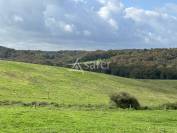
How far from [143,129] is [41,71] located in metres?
74.3

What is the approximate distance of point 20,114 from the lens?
123 ft

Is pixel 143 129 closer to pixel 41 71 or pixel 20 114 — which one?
pixel 20 114

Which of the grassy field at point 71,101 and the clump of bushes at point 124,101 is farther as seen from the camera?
the clump of bushes at point 124,101

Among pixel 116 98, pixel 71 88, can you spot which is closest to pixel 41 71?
pixel 71 88

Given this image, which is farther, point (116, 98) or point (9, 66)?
point (9, 66)

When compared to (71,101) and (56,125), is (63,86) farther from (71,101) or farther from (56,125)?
(56,125)

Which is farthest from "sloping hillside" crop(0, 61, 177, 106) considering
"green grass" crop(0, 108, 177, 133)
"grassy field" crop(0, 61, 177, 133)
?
"green grass" crop(0, 108, 177, 133)

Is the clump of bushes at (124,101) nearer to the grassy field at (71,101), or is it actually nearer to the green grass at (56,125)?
the grassy field at (71,101)

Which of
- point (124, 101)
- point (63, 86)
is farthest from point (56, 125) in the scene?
point (63, 86)

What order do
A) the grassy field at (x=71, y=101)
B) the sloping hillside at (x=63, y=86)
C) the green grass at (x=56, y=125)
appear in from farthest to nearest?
the sloping hillside at (x=63, y=86)
the grassy field at (x=71, y=101)
the green grass at (x=56, y=125)

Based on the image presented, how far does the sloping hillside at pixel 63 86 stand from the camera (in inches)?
3017

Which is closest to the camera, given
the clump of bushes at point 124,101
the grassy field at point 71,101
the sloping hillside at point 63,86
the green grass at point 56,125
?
the green grass at point 56,125

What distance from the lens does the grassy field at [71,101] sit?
1278 inches

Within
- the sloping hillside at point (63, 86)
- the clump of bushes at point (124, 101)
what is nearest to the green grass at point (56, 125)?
the clump of bushes at point (124, 101)
